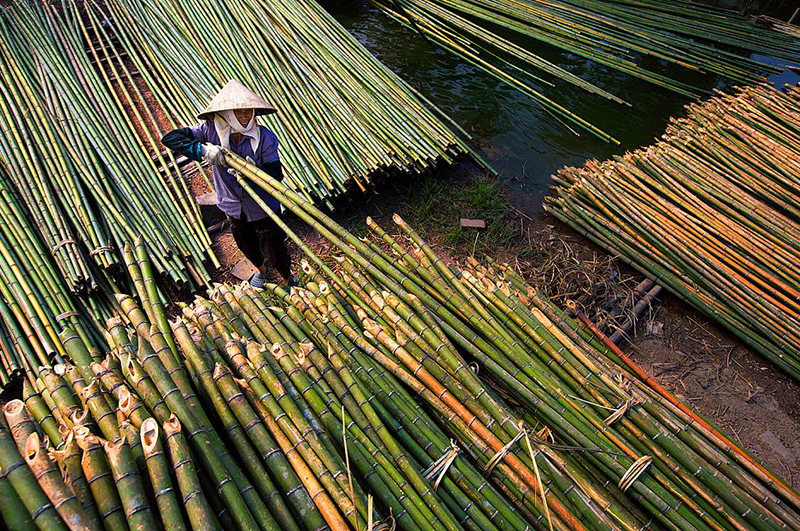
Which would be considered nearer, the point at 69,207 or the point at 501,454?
the point at 501,454

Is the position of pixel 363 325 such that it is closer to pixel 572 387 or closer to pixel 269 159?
pixel 572 387

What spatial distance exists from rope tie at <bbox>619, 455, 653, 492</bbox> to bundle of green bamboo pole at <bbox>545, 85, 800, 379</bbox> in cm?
284

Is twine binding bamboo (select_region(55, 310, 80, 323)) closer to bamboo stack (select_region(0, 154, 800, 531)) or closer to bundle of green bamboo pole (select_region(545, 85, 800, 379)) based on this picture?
bamboo stack (select_region(0, 154, 800, 531))

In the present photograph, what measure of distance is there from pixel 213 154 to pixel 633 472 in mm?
3084

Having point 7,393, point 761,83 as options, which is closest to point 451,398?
point 7,393

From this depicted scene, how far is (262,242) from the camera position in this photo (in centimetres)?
371

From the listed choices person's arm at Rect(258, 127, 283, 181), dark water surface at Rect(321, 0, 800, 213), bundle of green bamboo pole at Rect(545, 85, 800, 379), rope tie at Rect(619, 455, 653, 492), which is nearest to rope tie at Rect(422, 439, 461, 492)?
rope tie at Rect(619, 455, 653, 492)

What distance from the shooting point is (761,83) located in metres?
7.28

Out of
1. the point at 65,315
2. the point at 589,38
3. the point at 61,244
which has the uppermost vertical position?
the point at 589,38

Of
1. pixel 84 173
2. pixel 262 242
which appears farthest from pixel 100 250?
pixel 262 242

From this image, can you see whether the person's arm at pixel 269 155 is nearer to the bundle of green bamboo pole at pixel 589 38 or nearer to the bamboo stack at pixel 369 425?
the bamboo stack at pixel 369 425

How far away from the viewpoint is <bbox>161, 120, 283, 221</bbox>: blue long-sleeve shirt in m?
3.09

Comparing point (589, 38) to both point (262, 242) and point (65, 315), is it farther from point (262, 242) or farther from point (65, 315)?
point (65, 315)

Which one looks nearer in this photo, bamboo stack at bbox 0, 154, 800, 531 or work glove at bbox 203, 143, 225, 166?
bamboo stack at bbox 0, 154, 800, 531
